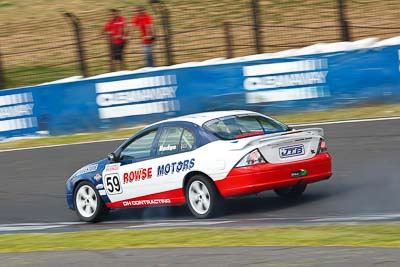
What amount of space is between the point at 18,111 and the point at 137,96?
283 cm

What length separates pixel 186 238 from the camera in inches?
377

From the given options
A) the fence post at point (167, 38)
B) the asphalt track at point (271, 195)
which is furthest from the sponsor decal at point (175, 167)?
the fence post at point (167, 38)

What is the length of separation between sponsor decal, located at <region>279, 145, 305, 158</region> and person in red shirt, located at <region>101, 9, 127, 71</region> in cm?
1261

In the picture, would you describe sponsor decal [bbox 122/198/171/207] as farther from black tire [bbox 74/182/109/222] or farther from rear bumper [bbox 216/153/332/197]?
rear bumper [bbox 216/153/332/197]

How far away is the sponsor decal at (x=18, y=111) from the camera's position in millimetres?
21109

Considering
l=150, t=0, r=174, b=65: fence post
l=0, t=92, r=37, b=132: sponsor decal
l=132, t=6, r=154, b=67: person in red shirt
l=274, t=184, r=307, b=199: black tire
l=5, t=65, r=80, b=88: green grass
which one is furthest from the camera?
l=5, t=65, r=80, b=88: green grass

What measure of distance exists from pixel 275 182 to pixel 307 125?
7190mm

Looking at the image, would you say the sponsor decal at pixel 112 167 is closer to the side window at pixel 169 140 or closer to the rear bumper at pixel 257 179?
the side window at pixel 169 140

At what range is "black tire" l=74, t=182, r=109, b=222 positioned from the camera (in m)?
12.8

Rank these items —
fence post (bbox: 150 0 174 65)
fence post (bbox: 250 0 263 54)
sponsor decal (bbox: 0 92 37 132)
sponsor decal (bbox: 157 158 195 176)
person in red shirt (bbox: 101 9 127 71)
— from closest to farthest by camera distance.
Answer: sponsor decal (bbox: 157 158 195 176)
sponsor decal (bbox: 0 92 37 132)
fence post (bbox: 150 0 174 65)
fence post (bbox: 250 0 263 54)
person in red shirt (bbox: 101 9 127 71)

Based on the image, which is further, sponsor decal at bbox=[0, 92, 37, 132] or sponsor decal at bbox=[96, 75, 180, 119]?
sponsor decal at bbox=[0, 92, 37, 132]

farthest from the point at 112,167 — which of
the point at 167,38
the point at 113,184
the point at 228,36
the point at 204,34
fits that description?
the point at 204,34

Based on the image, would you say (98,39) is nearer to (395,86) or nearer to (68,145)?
(68,145)

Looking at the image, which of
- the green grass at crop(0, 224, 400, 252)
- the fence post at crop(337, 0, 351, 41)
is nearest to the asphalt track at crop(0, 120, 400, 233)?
the green grass at crop(0, 224, 400, 252)
